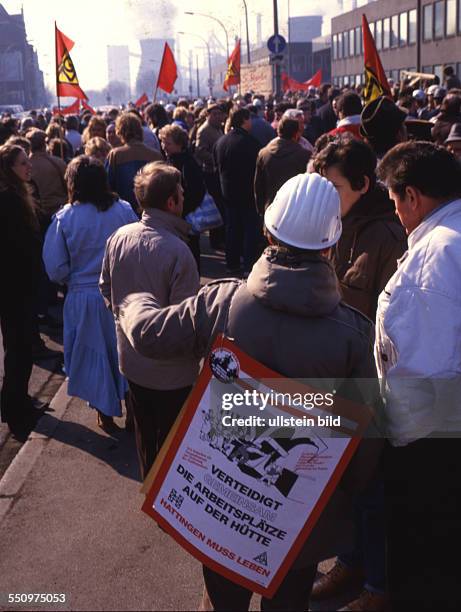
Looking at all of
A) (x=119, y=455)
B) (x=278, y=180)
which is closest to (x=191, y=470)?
(x=119, y=455)

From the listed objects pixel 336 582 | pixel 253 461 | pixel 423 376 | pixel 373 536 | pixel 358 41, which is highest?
pixel 358 41

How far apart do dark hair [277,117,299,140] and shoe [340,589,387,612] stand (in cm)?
599

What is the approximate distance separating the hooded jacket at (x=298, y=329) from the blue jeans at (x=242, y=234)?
24.9ft

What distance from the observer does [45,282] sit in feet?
28.6

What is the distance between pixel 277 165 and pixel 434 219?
19.6 feet

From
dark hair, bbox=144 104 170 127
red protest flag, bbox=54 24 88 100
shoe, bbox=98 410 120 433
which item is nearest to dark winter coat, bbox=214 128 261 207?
dark hair, bbox=144 104 170 127

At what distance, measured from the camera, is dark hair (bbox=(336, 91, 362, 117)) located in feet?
25.0

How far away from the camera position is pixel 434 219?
2.80 meters

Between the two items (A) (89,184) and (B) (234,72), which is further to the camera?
(B) (234,72)

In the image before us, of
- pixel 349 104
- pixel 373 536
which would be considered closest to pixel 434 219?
pixel 373 536

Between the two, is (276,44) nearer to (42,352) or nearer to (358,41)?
(42,352)

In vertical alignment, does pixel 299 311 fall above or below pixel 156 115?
below

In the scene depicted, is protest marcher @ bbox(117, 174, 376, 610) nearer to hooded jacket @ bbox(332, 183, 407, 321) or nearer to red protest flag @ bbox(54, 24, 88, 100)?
hooded jacket @ bbox(332, 183, 407, 321)

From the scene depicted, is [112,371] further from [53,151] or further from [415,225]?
[53,151]
